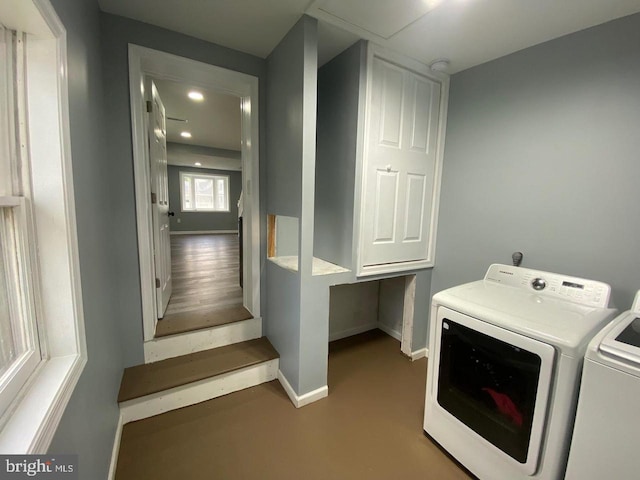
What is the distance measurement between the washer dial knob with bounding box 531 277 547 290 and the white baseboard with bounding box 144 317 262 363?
2.01 metres

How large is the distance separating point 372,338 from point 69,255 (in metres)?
2.57

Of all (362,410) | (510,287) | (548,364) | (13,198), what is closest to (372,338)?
(362,410)

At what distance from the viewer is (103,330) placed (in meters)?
1.38

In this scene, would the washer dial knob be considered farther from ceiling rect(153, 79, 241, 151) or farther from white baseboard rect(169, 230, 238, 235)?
white baseboard rect(169, 230, 238, 235)

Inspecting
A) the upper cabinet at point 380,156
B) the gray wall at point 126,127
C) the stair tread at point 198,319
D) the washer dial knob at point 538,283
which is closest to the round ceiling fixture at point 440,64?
the upper cabinet at point 380,156

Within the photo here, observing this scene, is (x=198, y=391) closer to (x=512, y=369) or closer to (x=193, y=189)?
(x=512, y=369)

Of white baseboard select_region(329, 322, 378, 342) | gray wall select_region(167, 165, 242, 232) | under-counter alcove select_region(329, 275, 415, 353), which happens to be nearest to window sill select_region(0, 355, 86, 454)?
under-counter alcove select_region(329, 275, 415, 353)

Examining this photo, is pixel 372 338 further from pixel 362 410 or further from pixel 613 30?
pixel 613 30

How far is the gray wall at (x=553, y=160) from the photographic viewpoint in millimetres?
1441

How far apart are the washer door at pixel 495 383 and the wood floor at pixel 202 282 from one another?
1880mm

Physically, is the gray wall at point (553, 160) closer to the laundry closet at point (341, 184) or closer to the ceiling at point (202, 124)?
the laundry closet at point (341, 184)

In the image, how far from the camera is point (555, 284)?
1.52 metres

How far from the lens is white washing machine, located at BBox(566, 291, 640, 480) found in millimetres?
920

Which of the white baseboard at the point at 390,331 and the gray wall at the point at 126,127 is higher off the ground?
the gray wall at the point at 126,127
